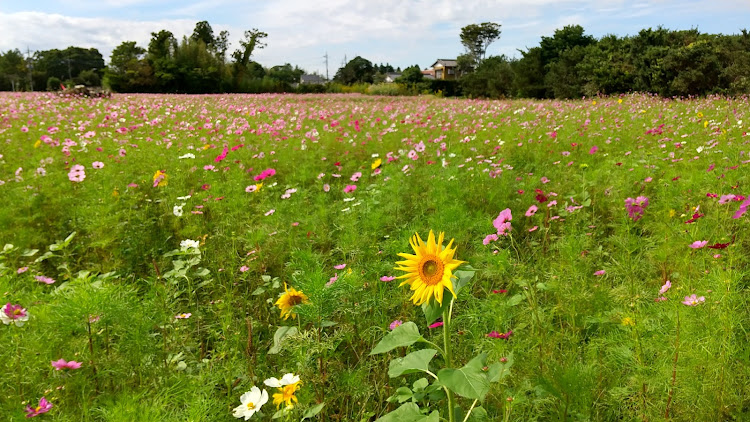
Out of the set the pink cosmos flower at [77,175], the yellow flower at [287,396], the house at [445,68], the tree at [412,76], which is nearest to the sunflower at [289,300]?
the yellow flower at [287,396]

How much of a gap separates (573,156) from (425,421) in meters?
4.19

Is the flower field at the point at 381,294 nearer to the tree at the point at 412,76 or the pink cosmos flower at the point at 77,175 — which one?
the pink cosmos flower at the point at 77,175

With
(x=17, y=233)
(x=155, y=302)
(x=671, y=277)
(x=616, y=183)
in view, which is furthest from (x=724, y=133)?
(x=17, y=233)

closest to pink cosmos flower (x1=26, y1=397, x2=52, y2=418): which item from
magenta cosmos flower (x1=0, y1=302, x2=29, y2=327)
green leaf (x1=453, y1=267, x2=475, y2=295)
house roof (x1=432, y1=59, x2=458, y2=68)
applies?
magenta cosmos flower (x1=0, y1=302, x2=29, y2=327)

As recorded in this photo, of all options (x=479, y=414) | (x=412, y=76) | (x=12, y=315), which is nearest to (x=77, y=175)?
(x=12, y=315)

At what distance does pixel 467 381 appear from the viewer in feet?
3.26

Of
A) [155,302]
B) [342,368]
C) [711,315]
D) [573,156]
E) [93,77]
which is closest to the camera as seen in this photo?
[711,315]

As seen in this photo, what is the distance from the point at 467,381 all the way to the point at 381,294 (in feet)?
3.00

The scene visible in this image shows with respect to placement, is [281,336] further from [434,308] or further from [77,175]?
[77,175]

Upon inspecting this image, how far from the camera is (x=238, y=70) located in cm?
3631

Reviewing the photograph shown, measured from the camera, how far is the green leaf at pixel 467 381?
0.96 m

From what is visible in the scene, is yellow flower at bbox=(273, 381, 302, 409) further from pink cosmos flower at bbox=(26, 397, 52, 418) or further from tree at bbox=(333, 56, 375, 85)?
tree at bbox=(333, 56, 375, 85)

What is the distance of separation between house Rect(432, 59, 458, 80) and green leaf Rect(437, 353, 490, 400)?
267 feet

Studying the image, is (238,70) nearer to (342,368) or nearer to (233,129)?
(233,129)
